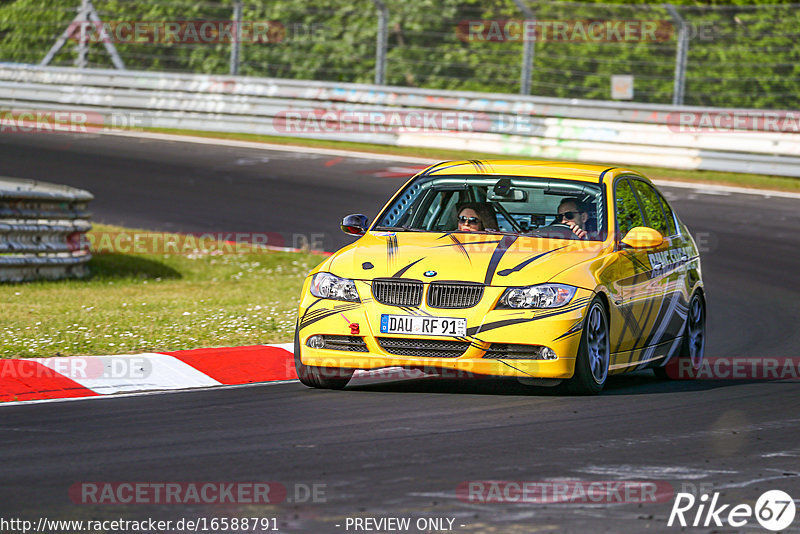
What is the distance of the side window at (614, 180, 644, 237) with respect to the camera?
9.55 metres

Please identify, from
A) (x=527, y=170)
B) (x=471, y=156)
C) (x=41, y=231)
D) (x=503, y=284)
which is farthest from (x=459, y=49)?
(x=503, y=284)

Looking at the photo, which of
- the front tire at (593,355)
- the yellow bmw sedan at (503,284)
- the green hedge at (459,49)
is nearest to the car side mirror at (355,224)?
the yellow bmw sedan at (503,284)

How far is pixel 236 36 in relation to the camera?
27500 mm

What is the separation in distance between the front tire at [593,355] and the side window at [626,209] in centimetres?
96

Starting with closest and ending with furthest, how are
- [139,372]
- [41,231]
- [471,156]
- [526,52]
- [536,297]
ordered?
[536,297], [139,372], [41,231], [471,156], [526,52]

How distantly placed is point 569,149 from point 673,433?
17.5m

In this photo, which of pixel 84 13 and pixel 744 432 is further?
pixel 84 13

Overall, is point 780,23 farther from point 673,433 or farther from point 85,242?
point 673,433

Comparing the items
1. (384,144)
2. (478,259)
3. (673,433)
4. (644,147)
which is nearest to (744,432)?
(673,433)

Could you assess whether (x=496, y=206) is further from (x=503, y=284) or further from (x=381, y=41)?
(x=381, y=41)

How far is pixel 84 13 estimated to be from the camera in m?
29.4

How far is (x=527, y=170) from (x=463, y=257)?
1.49 meters

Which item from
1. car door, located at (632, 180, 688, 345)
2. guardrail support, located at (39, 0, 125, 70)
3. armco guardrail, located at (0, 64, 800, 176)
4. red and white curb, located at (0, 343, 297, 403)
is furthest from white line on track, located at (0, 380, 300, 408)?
guardrail support, located at (39, 0, 125, 70)

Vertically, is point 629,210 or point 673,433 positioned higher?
point 629,210
